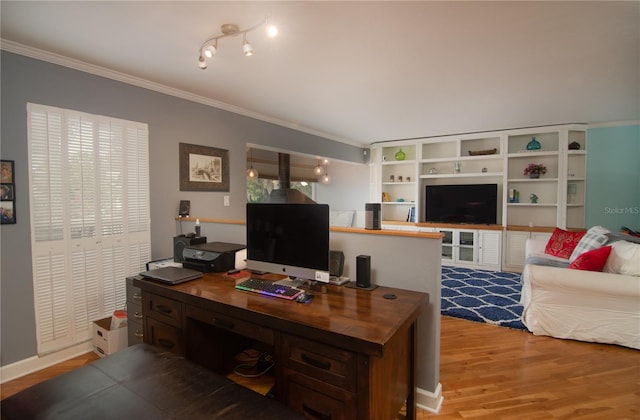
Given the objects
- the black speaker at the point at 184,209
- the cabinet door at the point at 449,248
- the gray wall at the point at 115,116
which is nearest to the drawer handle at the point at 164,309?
the gray wall at the point at 115,116

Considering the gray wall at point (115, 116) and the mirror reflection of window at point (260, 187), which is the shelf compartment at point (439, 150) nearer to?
the mirror reflection of window at point (260, 187)

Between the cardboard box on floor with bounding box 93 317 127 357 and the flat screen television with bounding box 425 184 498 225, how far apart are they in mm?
5108

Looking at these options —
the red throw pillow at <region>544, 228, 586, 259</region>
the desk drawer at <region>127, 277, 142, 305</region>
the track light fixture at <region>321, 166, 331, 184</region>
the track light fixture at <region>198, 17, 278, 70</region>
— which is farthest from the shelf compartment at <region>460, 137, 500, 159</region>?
the desk drawer at <region>127, 277, 142, 305</region>

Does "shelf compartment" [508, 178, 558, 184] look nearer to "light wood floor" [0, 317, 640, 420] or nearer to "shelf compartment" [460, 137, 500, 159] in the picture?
"shelf compartment" [460, 137, 500, 159]

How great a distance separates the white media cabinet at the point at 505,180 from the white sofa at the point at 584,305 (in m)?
2.43

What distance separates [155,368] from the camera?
4.45ft

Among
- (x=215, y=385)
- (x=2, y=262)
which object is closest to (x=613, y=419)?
(x=215, y=385)

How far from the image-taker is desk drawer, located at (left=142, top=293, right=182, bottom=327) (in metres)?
1.84

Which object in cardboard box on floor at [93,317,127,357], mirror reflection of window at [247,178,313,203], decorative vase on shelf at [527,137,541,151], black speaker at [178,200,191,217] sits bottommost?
cardboard box on floor at [93,317,127,357]

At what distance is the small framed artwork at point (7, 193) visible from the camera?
2.10 meters

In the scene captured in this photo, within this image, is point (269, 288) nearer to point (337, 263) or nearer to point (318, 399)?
point (337, 263)

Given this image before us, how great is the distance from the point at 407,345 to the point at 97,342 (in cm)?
249

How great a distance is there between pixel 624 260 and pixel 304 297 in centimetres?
290

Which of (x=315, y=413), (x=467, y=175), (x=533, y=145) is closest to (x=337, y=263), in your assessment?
(x=315, y=413)
